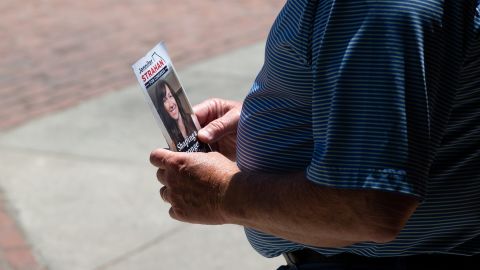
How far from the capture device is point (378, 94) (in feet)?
4.61

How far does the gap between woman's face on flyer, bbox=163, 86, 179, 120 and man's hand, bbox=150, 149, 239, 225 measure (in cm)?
10

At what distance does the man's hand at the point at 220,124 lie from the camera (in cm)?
212

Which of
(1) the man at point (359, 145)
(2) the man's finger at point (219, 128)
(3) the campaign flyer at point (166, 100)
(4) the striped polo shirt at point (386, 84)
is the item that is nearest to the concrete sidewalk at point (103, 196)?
(2) the man's finger at point (219, 128)

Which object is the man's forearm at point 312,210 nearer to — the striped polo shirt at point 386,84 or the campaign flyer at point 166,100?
the striped polo shirt at point 386,84

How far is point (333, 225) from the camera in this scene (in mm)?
1527

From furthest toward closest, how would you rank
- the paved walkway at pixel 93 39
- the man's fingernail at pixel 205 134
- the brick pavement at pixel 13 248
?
the paved walkway at pixel 93 39
the brick pavement at pixel 13 248
the man's fingernail at pixel 205 134

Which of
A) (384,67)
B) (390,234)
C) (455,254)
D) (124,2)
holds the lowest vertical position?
(124,2)

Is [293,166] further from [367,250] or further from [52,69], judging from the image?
[52,69]

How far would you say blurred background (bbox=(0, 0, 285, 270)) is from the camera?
422 centimetres

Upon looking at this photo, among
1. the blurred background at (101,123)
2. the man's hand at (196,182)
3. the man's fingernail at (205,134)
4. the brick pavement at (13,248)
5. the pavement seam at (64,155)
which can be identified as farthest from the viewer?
the pavement seam at (64,155)

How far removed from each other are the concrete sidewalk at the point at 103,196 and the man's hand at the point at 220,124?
1.78 m

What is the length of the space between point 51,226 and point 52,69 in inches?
121

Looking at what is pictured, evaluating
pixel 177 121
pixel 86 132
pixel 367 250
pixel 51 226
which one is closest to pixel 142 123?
pixel 86 132

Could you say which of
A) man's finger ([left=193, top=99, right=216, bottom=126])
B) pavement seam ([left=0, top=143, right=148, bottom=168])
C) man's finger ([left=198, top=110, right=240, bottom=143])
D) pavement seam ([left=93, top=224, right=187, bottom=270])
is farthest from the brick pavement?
man's finger ([left=198, top=110, right=240, bottom=143])
